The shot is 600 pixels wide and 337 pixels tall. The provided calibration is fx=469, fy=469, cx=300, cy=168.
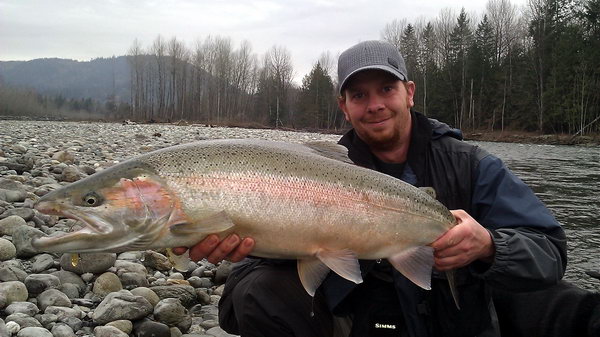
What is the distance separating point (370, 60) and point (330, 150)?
2.28ft

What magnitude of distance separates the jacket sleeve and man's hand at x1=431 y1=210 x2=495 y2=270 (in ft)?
0.20

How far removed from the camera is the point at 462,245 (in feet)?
7.68

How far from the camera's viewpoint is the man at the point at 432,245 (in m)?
2.37

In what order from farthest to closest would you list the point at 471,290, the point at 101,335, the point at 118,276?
the point at 118,276 < the point at 101,335 < the point at 471,290

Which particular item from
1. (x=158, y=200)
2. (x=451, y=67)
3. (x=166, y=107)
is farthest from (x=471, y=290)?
(x=166, y=107)

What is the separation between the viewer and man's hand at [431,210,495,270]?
7.61ft

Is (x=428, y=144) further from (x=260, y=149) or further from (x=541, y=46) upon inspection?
(x=541, y=46)

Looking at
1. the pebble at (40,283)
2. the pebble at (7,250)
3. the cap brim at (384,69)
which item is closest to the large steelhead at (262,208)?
the cap brim at (384,69)

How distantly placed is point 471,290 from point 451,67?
4993cm

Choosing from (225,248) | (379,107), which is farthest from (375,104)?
(225,248)

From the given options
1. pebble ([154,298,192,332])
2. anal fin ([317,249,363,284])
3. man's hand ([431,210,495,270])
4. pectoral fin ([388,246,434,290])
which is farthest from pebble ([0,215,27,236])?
man's hand ([431,210,495,270])

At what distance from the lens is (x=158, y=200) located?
215cm

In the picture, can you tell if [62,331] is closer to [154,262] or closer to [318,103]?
[154,262]

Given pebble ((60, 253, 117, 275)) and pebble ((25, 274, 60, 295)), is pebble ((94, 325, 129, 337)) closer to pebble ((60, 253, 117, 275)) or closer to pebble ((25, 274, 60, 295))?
pebble ((25, 274, 60, 295))
